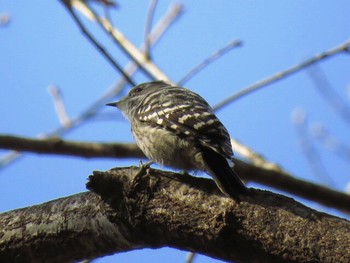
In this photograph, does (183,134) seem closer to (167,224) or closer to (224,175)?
(224,175)

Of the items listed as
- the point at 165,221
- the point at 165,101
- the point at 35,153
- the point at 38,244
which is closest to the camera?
the point at 165,221

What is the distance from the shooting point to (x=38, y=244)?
320 cm

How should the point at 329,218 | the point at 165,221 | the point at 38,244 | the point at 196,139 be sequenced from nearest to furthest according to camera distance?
the point at 329,218 → the point at 165,221 → the point at 38,244 → the point at 196,139

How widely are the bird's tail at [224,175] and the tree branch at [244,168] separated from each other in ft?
1.94

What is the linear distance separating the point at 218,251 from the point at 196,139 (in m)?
1.38

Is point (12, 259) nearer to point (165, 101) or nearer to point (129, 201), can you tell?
point (129, 201)

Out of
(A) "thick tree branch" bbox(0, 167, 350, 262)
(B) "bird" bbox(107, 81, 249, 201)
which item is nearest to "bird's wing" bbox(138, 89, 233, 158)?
(B) "bird" bbox(107, 81, 249, 201)

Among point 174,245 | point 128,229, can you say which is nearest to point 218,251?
point 174,245

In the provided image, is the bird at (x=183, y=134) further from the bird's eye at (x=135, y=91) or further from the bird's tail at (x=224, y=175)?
the bird's eye at (x=135, y=91)

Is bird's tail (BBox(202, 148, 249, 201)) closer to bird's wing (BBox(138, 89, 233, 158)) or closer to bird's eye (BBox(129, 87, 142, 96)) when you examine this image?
bird's wing (BBox(138, 89, 233, 158))

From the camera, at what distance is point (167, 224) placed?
9.80 feet

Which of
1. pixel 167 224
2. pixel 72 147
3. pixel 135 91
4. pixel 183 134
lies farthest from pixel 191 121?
pixel 135 91

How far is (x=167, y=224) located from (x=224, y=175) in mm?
519

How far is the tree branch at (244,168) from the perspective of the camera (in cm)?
439
